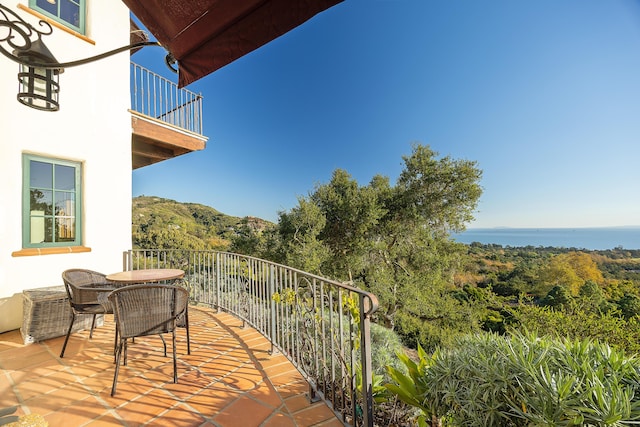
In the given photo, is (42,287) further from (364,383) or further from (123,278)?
(364,383)

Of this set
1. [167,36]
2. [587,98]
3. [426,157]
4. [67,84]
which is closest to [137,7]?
[167,36]

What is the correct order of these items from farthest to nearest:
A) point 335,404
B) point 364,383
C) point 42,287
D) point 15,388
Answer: point 42,287, point 15,388, point 335,404, point 364,383

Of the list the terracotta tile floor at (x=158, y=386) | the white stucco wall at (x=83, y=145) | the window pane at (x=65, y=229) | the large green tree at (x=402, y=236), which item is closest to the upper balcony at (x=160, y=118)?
the white stucco wall at (x=83, y=145)

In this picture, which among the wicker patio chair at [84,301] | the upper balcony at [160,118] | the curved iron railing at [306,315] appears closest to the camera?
the curved iron railing at [306,315]

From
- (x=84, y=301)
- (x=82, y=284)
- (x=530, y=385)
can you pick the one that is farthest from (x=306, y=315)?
(x=82, y=284)

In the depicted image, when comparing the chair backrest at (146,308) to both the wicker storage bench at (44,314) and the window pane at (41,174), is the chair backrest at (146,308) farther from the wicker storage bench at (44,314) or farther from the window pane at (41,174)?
the window pane at (41,174)

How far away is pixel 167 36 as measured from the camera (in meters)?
1.44

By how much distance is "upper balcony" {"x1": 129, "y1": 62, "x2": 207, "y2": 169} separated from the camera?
16.5 ft

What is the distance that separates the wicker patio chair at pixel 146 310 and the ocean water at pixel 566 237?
470 inches

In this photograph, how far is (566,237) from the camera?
2136 cm

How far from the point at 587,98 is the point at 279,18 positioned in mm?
18046

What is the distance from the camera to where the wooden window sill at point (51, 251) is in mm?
3377

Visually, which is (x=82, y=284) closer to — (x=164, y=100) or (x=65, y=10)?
(x=65, y=10)

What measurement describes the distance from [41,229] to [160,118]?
3159 mm
